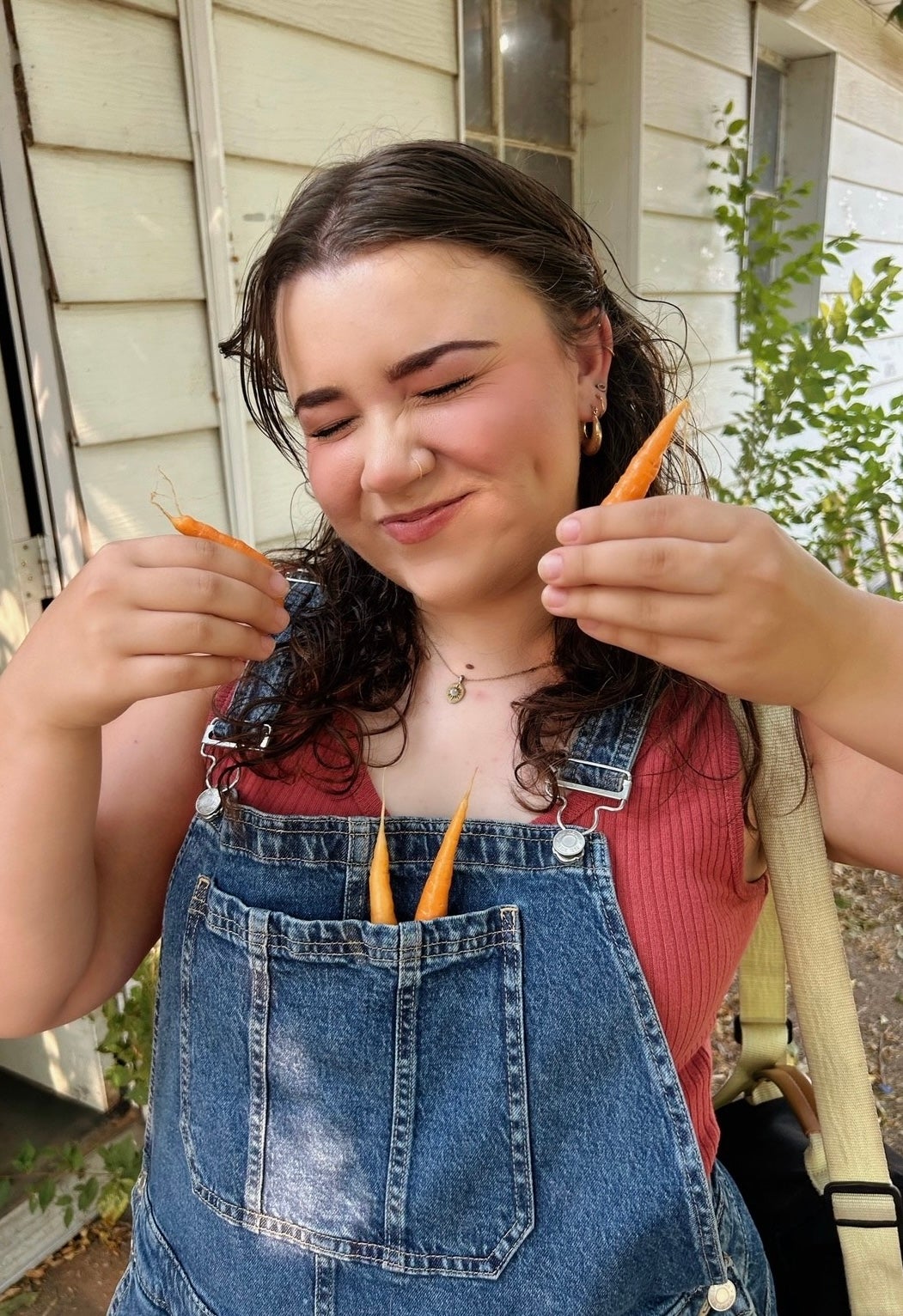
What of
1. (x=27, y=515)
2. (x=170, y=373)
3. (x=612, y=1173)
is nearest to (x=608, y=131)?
(x=170, y=373)

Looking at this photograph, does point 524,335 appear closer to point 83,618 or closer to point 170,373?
point 83,618

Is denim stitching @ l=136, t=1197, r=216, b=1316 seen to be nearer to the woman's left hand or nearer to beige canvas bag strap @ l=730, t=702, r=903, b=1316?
beige canvas bag strap @ l=730, t=702, r=903, b=1316

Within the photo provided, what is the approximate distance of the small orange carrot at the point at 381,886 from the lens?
1.09m

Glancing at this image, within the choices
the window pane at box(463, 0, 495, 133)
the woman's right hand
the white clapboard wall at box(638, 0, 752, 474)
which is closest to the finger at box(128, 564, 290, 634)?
the woman's right hand

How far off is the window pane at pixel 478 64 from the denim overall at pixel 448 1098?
2.87 metres

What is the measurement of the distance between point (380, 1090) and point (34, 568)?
140 cm

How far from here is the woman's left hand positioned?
2.64ft

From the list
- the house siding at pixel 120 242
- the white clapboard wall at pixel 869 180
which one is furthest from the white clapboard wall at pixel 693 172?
the house siding at pixel 120 242

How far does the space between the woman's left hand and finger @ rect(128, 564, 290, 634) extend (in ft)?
0.99

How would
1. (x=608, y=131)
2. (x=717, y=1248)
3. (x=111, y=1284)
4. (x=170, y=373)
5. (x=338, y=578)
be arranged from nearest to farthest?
(x=717, y=1248)
(x=338, y=578)
(x=170, y=373)
(x=111, y=1284)
(x=608, y=131)

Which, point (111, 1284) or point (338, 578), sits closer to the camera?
point (338, 578)

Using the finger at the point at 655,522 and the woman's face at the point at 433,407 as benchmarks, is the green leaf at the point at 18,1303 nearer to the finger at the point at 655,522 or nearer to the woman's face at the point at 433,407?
the woman's face at the point at 433,407

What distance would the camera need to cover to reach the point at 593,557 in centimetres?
80

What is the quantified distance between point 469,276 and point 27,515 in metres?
1.33
